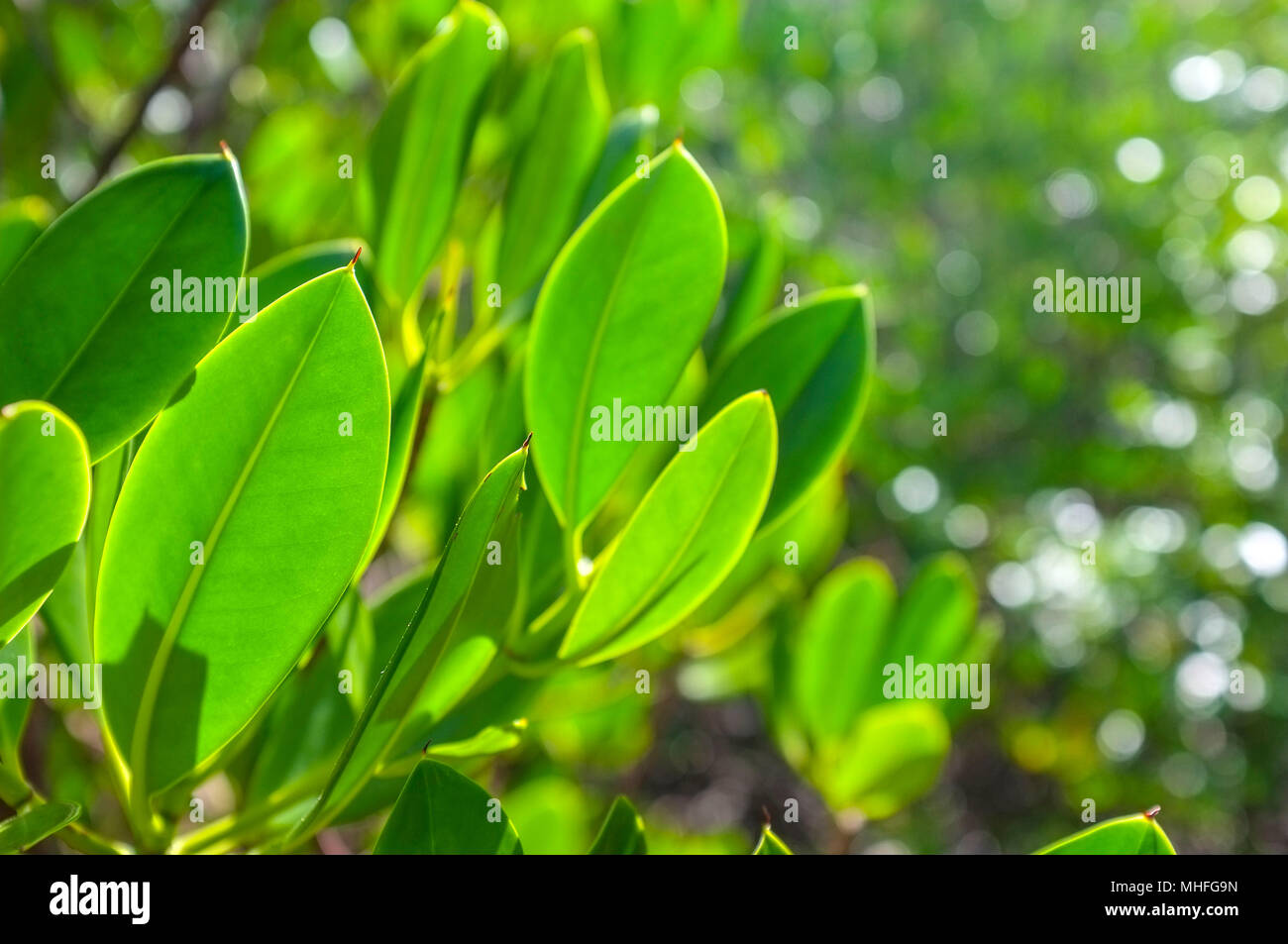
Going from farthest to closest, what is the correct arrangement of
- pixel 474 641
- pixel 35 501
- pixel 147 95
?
pixel 147 95
pixel 474 641
pixel 35 501

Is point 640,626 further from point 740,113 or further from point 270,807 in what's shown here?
point 740,113

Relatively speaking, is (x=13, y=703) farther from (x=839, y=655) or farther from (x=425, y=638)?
(x=839, y=655)

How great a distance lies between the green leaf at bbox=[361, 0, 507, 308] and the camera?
0.54 m

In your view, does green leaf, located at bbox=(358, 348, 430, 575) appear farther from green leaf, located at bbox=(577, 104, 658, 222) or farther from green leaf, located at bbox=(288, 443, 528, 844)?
green leaf, located at bbox=(577, 104, 658, 222)

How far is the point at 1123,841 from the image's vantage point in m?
0.39

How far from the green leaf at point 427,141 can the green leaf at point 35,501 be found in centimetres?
27

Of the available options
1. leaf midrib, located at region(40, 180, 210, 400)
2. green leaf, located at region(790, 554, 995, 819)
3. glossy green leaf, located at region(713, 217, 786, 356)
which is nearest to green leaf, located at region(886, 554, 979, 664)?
green leaf, located at region(790, 554, 995, 819)

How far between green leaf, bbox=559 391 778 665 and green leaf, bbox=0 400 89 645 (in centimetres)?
19

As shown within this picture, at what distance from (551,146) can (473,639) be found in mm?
301

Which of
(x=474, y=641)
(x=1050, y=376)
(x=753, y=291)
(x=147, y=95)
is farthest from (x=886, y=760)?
(x=1050, y=376)

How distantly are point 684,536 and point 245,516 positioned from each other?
164 mm

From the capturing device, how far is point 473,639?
40 cm

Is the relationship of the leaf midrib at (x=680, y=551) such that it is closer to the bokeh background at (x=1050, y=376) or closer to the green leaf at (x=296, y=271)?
the green leaf at (x=296, y=271)
